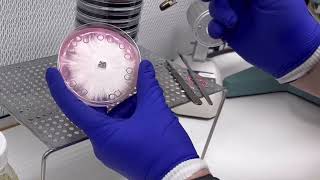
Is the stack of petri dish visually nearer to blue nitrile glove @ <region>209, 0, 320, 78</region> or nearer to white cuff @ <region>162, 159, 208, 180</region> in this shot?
blue nitrile glove @ <region>209, 0, 320, 78</region>

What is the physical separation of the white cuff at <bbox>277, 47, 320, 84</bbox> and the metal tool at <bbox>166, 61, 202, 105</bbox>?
0.58 feet

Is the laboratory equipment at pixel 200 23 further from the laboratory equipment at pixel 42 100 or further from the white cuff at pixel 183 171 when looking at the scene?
the white cuff at pixel 183 171

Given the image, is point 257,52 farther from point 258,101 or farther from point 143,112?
point 258,101

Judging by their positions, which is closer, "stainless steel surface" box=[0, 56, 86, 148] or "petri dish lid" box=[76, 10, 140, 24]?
"stainless steel surface" box=[0, 56, 86, 148]

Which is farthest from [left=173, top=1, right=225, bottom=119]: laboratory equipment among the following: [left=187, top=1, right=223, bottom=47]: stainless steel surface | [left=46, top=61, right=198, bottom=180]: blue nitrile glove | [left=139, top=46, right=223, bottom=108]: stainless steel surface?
[left=46, top=61, right=198, bottom=180]: blue nitrile glove

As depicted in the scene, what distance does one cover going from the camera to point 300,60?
75 centimetres

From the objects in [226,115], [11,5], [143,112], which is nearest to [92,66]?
[143,112]

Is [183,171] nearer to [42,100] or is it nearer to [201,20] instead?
[42,100]

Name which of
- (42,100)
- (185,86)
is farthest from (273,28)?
(42,100)

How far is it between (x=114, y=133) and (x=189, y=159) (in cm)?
12

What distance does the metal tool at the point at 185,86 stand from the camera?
75 centimetres

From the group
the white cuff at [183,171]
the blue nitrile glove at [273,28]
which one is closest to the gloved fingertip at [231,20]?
the blue nitrile glove at [273,28]

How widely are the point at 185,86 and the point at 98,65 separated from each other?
21 cm

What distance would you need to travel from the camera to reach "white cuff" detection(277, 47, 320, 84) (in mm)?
749
